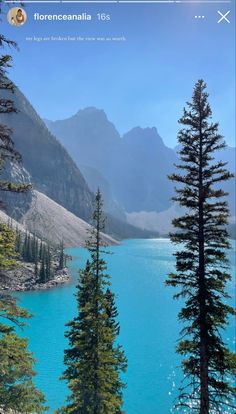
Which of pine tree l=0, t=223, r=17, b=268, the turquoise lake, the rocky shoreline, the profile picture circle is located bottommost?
the turquoise lake

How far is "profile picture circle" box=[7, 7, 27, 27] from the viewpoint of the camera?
1397 cm

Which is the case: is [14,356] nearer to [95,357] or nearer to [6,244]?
[6,244]

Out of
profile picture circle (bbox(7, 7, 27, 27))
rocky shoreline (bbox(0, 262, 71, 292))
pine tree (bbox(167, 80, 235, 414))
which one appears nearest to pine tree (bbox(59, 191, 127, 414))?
pine tree (bbox(167, 80, 235, 414))

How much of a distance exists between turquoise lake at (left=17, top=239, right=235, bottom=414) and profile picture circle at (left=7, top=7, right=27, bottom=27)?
34.9m

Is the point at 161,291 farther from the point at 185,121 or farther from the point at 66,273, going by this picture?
the point at 185,121

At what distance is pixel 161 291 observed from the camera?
125938 millimetres

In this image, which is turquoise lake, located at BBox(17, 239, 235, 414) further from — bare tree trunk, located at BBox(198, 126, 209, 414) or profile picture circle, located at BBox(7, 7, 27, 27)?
profile picture circle, located at BBox(7, 7, 27, 27)

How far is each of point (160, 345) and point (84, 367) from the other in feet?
157

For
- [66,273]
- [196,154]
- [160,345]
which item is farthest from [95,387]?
[66,273]

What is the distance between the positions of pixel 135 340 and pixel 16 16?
225 ft

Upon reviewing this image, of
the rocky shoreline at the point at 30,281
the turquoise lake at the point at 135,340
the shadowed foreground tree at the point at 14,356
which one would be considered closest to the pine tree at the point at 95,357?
the shadowed foreground tree at the point at 14,356

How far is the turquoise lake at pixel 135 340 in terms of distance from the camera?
5003 centimetres

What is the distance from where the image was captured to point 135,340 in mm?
72812

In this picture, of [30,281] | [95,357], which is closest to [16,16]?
[95,357]
